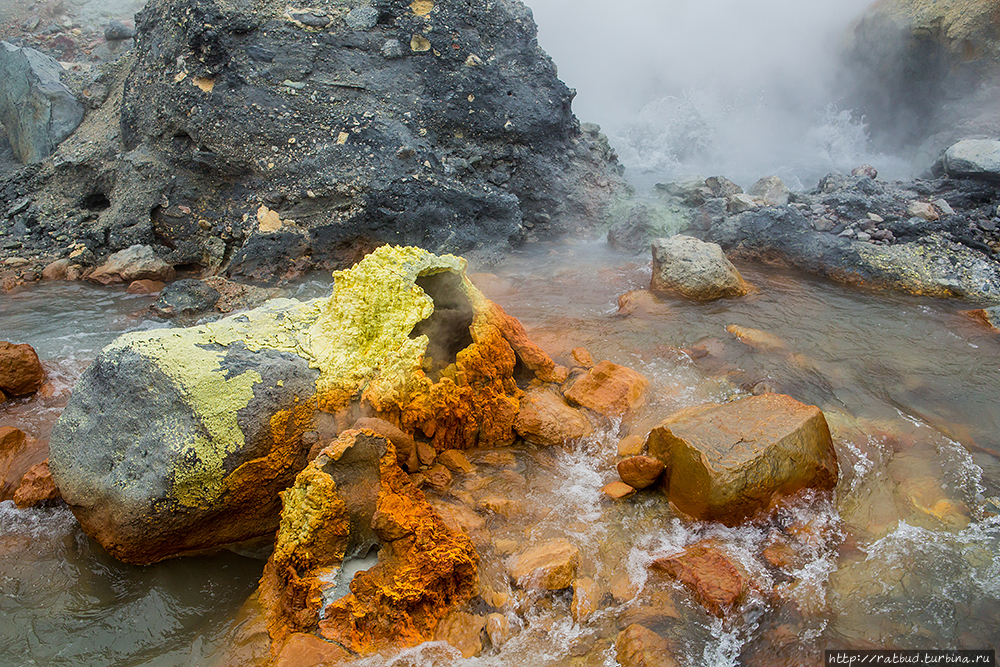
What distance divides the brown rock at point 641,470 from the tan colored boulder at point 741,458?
0.19 ft

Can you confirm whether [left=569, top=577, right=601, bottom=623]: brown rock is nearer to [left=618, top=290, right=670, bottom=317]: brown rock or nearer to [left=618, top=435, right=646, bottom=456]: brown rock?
[left=618, top=435, right=646, bottom=456]: brown rock

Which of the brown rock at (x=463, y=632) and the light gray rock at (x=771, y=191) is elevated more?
the light gray rock at (x=771, y=191)

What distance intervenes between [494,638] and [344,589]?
1.87 feet

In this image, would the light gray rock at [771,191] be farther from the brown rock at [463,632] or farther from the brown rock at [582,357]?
the brown rock at [463,632]

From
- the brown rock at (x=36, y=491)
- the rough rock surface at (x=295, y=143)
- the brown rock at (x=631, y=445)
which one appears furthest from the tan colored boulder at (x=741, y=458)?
the rough rock surface at (x=295, y=143)

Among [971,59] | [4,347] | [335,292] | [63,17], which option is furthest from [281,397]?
[63,17]

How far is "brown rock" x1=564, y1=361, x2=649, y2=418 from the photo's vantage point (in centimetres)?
336

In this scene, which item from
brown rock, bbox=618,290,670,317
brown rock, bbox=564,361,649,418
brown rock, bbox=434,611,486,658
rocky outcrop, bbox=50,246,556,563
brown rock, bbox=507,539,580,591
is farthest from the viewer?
brown rock, bbox=618,290,670,317

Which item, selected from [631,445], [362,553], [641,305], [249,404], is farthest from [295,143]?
[362,553]

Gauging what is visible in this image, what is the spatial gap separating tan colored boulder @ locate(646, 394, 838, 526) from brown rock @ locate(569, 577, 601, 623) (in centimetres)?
63

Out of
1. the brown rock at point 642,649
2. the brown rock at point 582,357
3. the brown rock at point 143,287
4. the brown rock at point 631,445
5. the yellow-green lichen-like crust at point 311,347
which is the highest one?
the yellow-green lichen-like crust at point 311,347

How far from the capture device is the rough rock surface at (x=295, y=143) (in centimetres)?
596

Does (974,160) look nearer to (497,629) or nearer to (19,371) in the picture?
(497,629)

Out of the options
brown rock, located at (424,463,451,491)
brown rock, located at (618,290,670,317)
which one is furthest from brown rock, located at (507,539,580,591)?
brown rock, located at (618,290,670,317)
